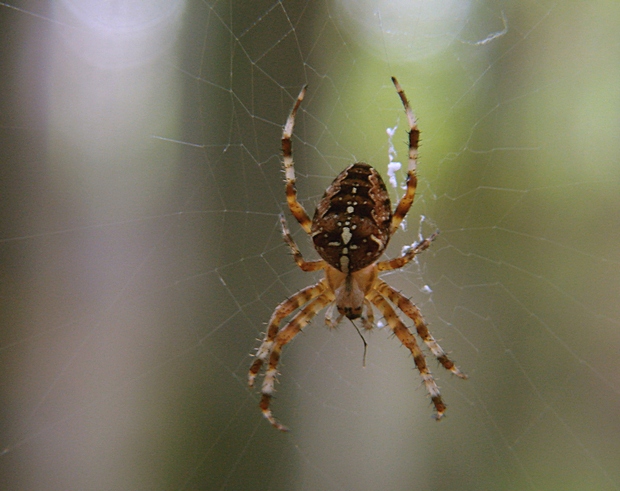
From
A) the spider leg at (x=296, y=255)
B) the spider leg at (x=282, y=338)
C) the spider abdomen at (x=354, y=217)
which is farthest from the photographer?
the spider leg at (x=282, y=338)

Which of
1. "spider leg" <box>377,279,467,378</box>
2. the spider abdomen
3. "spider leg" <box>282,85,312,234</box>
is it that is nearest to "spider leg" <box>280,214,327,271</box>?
"spider leg" <box>282,85,312,234</box>

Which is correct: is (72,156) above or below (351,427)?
above

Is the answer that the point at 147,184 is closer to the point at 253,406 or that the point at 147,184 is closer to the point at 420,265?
the point at 253,406

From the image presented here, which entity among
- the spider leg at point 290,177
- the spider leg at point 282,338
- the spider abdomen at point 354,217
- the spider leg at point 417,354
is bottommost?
the spider leg at point 417,354

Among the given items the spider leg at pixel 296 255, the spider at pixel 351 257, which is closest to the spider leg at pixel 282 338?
the spider at pixel 351 257

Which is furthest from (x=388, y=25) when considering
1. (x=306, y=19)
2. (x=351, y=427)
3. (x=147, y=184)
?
(x=351, y=427)

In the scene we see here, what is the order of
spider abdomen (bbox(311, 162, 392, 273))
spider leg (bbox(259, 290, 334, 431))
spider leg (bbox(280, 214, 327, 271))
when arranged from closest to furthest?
spider abdomen (bbox(311, 162, 392, 273)) < spider leg (bbox(280, 214, 327, 271)) < spider leg (bbox(259, 290, 334, 431))

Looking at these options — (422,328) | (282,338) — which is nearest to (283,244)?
(282,338)

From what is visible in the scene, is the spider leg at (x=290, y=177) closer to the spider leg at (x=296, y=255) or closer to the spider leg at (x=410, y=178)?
the spider leg at (x=296, y=255)

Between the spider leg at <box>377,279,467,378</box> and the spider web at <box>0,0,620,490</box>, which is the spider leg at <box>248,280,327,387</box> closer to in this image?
the spider leg at <box>377,279,467,378</box>
